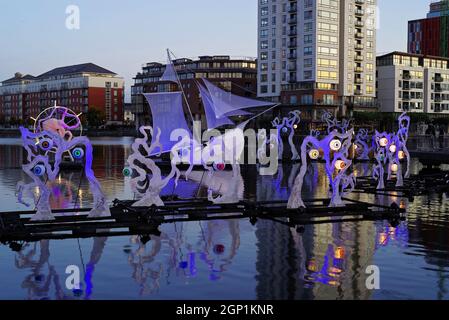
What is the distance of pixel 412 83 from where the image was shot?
11844 cm

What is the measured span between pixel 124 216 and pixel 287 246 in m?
5.66

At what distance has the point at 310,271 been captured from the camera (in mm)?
12766

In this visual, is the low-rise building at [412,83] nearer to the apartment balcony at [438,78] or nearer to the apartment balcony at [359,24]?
the apartment balcony at [438,78]

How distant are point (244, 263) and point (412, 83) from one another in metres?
113

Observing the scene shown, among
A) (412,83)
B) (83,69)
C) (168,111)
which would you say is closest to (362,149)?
(168,111)

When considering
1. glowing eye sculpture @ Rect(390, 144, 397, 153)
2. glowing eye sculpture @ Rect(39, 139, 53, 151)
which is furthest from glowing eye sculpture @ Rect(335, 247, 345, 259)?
glowing eye sculpture @ Rect(390, 144, 397, 153)

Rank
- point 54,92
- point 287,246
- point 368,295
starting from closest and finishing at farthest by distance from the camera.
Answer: point 368,295
point 287,246
point 54,92

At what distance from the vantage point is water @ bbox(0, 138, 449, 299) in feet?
36.8

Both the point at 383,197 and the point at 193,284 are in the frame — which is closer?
the point at 193,284

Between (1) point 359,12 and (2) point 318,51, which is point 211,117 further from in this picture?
(1) point 359,12
